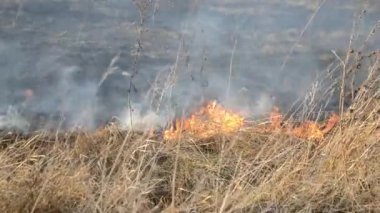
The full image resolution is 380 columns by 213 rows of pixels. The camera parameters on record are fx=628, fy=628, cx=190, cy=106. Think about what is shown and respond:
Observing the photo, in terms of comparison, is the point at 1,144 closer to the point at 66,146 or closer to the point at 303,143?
the point at 66,146

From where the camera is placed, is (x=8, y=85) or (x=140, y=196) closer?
(x=140, y=196)

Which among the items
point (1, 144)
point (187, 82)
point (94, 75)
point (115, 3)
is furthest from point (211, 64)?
point (1, 144)

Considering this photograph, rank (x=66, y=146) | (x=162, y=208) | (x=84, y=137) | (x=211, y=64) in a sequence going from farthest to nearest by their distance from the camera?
(x=211, y=64) → (x=84, y=137) → (x=66, y=146) → (x=162, y=208)

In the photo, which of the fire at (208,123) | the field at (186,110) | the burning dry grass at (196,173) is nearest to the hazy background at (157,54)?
the field at (186,110)

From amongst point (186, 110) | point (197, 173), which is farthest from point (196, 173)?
point (186, 110)

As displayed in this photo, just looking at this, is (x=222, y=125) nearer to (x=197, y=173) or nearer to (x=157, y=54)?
(x=197, y=173)

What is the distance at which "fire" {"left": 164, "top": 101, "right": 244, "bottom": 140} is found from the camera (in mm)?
4453

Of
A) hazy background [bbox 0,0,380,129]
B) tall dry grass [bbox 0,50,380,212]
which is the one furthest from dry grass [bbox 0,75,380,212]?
hazy background [bbox 0,0,380,129]

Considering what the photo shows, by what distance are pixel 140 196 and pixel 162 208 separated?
13.8 inches

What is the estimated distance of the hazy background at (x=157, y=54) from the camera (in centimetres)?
503

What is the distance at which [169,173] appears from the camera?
394 cm

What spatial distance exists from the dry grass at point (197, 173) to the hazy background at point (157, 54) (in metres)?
0.51

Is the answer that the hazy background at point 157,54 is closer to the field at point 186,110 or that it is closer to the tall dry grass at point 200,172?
the field at point 186,110

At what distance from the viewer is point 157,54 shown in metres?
6.06
